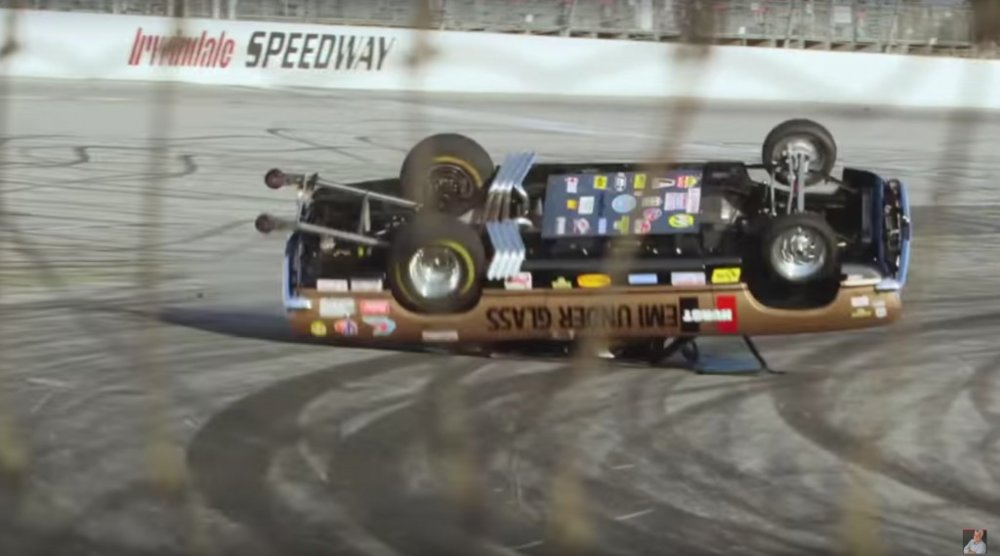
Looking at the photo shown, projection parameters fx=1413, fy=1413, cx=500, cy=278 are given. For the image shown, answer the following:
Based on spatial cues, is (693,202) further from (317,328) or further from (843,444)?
(317,328)

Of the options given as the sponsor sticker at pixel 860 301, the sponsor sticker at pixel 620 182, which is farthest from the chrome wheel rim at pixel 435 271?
the sponsor sticker at pixel 860 301

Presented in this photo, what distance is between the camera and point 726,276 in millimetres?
7773

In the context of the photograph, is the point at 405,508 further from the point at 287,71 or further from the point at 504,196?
the point at 287,71

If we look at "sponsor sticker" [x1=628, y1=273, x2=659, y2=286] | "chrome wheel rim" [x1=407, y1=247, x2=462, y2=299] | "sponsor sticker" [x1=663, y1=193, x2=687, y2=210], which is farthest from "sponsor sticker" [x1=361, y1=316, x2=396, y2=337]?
"sponsor sticker" [x1=663, y1=193, x2=687, y2=210]

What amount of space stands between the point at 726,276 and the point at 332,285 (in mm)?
2210

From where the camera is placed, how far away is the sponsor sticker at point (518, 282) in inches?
306

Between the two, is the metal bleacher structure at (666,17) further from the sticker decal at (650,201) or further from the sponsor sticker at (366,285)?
the sponsor sticker at (366,285)

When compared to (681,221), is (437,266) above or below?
below

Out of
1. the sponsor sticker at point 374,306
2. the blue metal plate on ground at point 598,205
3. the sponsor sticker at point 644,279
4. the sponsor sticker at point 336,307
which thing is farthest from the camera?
the sponsor sticker at point 336,307

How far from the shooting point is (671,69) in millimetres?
2354

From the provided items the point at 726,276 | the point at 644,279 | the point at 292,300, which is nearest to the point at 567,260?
the point at 644,279

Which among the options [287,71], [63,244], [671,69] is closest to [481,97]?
[287,71]

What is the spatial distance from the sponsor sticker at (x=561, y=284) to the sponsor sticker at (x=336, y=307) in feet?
3.99

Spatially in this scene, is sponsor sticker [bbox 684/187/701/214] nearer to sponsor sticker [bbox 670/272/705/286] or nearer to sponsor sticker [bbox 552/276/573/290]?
sponsor sticker [bbox 670/272/705/286]
